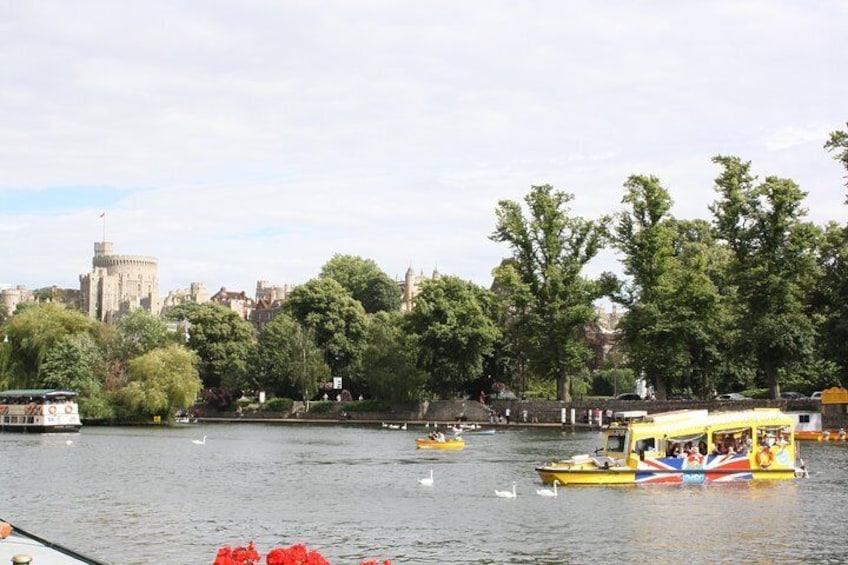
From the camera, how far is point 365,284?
164500 millimetres

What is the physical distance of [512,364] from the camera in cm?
11875

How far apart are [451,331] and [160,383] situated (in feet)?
90.8

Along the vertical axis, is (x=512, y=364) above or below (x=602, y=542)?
above

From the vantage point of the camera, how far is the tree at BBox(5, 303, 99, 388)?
106562 millimetres

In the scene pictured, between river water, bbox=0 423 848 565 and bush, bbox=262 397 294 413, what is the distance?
55.2 m

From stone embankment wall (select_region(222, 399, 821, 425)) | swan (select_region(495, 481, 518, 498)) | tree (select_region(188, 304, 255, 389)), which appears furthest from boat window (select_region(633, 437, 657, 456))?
tree (select_region(188, 304, 255, 389))

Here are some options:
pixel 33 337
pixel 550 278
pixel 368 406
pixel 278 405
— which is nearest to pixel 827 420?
pixel 550 278

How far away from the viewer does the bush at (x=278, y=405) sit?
412ft

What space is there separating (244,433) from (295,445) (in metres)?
18.9

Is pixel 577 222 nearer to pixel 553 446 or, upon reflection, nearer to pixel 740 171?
pixel 740 171

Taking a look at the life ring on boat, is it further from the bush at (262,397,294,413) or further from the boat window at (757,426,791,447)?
the bush at (262,397,294,413)

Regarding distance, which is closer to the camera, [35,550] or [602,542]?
[35,550]

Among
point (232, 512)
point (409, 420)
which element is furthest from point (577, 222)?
point (232, 512)

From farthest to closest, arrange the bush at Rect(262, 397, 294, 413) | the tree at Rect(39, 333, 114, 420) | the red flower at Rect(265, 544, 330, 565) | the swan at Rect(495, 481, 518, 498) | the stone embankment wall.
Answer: the bush at Rect(262, 397, 294, 413) → the tree at Rect(39, 333, 114, 420) → the stone embankment wall → the swan at Rect(495, 481, 518, 498) → the red flower at Rect(265, 544, 330, 565)
